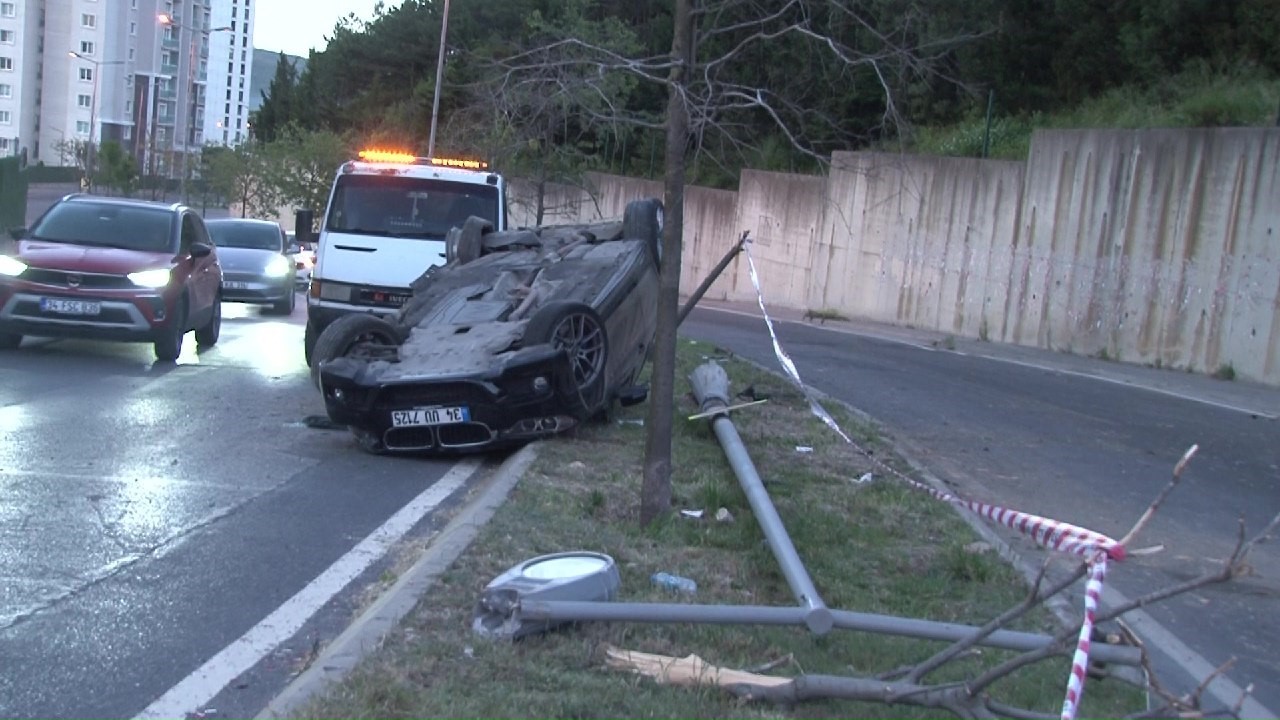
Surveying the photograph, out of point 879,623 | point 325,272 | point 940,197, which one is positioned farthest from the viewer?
point 940,197

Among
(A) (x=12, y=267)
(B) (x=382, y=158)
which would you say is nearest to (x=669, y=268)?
(B) (x=382, y=158)

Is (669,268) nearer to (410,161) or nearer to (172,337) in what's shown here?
(410,161)

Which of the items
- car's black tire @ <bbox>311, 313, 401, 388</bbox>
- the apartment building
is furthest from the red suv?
the apartment building

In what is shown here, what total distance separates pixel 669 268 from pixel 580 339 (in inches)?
112

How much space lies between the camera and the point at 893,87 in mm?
8227

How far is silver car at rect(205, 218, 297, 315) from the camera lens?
78.4ft

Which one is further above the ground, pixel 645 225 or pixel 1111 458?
pixel 645 225

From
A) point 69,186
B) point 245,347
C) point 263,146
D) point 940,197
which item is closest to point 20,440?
point 245,347

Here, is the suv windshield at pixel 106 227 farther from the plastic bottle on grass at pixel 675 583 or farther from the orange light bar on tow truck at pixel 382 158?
the plastic bottle on grass at pixel 675 583

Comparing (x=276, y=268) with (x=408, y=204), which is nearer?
(x=408, y=204)

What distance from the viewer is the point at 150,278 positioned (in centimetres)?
1466

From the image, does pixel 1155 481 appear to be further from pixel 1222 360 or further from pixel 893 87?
pixel 1222 360

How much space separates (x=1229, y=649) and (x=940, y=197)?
24.0 m

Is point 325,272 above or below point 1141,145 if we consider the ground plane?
below
